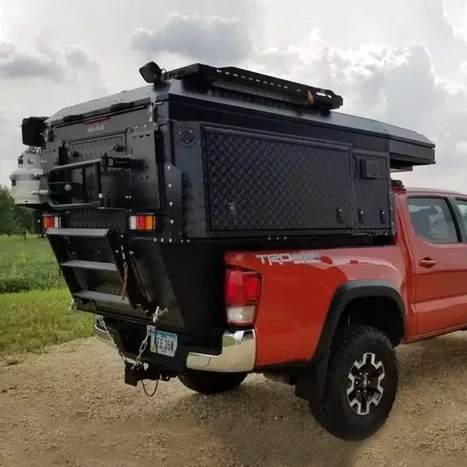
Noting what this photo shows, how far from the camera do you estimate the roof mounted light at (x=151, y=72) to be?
12.7 ft

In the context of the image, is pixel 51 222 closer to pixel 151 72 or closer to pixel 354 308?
pixel 151 72

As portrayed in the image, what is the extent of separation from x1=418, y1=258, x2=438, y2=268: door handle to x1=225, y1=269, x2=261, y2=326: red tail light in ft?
6.68

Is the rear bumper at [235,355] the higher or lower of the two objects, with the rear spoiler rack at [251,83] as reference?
lower

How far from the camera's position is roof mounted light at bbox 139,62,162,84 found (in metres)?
3.88

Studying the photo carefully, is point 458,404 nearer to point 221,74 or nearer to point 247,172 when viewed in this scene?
point 247,172

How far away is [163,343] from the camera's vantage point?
421 cm

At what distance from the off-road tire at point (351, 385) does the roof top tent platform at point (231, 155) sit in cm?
80

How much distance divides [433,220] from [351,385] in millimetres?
1979

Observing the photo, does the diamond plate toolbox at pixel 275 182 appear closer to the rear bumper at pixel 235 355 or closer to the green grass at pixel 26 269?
the rear bumper at pixel 235 355

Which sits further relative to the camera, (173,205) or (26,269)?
(26,269)

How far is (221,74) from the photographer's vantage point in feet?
13.0

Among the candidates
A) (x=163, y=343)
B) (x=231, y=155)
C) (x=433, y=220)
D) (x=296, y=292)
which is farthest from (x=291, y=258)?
(x=433, y=220)

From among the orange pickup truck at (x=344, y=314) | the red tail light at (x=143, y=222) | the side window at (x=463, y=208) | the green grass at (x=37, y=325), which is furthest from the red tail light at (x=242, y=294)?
the green grass at (x=37, y=325)

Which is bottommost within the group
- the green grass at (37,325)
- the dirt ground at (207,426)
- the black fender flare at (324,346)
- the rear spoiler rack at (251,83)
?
the dirt ground at (207,426)
